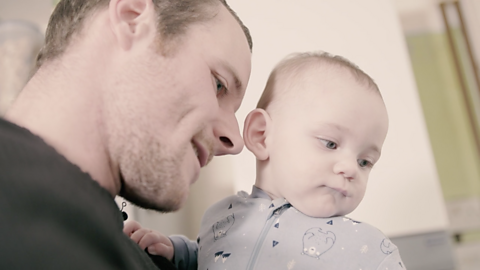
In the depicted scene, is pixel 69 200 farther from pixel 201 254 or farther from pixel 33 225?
pixel 201 254

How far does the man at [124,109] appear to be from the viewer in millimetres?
500

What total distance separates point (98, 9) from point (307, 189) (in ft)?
Result: 1.82

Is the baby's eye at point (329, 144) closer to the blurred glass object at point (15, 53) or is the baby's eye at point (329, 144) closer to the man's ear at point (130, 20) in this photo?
the man's ear at point (130, 20)

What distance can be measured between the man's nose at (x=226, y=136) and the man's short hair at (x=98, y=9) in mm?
184

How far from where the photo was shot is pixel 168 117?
2.18 feet

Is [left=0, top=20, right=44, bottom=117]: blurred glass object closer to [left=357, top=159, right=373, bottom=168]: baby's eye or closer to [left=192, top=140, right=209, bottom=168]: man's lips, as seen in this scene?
[left=192, top=140, right=209, bottom=168]: man's lips

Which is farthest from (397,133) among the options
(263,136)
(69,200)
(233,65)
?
(69,200)

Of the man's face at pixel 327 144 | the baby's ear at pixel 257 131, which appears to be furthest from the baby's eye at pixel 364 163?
the baby's ear at pixel 257 131

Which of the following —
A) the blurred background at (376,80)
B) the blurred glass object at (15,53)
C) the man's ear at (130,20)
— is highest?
the blurred glass object at (15,53)

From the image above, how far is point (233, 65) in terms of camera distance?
749 mm

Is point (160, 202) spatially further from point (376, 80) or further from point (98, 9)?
point (376, 80)

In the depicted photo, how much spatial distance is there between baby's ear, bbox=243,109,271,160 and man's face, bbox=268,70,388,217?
0.13 ft

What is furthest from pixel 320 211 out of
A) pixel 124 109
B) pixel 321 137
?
pixel 124 109

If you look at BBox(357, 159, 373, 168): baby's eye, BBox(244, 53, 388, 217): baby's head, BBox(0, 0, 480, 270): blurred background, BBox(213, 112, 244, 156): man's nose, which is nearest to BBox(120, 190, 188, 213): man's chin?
BBox(213, 112, 244, 156): man's nose
